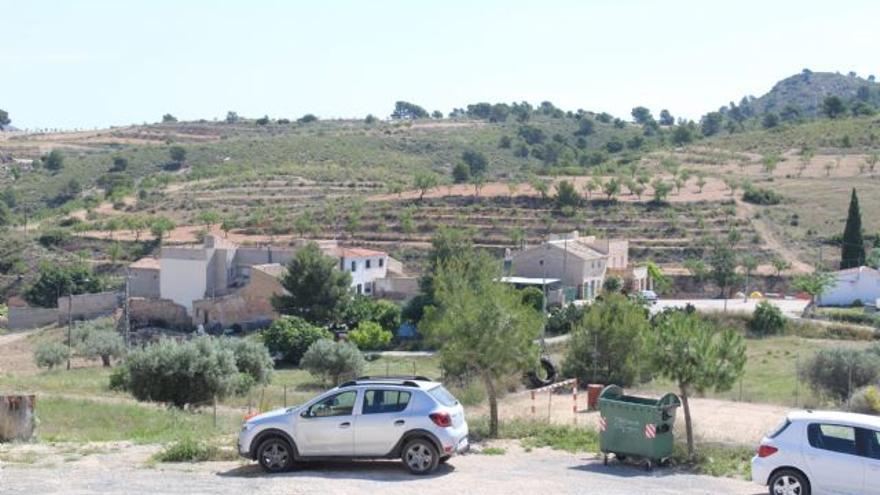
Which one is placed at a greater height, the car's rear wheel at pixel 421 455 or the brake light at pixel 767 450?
the brake light at pixel 767 450

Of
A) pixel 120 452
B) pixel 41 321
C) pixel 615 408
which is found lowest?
pixel 41 321

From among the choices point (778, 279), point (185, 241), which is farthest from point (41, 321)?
point (778, 279)

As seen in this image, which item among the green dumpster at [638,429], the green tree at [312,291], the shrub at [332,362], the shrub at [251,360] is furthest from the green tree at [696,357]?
the green tree at [312,291]

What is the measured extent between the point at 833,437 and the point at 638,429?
3.52m

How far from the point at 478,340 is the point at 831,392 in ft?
69.0

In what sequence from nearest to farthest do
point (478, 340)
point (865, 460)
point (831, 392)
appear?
point (865, 460) → point (478, 340) → point (831, 392)

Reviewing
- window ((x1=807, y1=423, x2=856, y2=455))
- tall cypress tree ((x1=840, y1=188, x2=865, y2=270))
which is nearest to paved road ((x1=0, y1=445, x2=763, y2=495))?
window ((x1=807, y1=423, x2=856, y2=455))

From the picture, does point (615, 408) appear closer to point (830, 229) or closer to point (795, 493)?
point (795, 493)

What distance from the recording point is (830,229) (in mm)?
85062

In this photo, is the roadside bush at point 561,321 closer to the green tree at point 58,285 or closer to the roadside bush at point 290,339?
the roadside bush at point 290,339

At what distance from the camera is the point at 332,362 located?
147 ft

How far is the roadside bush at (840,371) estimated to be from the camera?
3766 centimetres

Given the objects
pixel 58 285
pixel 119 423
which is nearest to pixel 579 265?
pixel 58 285

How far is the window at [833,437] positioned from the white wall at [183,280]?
57438mm
